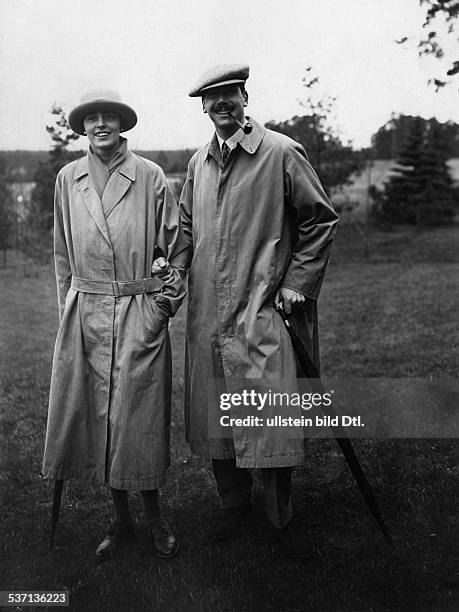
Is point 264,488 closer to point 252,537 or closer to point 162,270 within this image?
point 252,537

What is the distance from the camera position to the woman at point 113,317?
2963 millimetres

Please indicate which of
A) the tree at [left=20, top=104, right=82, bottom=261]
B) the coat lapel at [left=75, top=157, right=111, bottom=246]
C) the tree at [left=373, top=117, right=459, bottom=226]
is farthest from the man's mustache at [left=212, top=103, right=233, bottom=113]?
the tree at [left=373, top=117, right=459, bottom=226]

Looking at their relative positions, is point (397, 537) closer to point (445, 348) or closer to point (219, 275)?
point (219, 275)

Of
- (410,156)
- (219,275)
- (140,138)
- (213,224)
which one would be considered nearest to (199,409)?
(219,275)

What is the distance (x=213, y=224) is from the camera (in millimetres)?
3094

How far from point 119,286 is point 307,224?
3.14 ft

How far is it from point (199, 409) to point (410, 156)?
8.44 m

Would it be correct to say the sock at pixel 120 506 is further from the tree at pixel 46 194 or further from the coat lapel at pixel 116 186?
the tree at pixel 46 194

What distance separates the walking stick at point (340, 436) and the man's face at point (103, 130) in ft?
3.73

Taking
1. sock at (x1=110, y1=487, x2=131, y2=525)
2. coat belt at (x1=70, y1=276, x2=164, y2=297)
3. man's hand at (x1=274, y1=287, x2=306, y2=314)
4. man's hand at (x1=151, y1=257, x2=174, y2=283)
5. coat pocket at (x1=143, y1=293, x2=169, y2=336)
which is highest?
man's hand at (x1=151, y1=257, x2=174, y2=283)

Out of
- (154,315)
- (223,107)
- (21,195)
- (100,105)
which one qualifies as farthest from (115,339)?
(21,195)

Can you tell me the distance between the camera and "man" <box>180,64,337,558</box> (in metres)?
3.00

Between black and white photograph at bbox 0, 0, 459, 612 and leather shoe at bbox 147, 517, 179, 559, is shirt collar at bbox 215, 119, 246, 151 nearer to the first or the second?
black and white photograph at bbox 0, 0, 459, 612

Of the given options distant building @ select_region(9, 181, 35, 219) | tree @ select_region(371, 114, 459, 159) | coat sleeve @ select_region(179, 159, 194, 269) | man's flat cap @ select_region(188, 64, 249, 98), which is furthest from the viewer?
tree @ select_region(371, 114, 459, 159)
